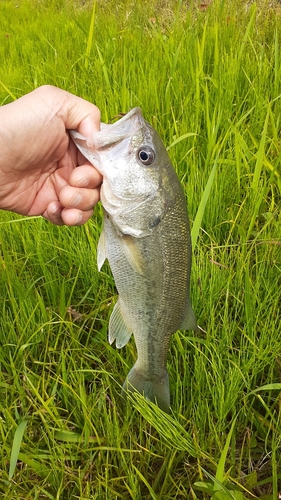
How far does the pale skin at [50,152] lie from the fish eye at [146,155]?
20 centimetres

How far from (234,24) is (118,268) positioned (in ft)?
8.77

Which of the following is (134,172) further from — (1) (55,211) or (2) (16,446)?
(2) (16,446)

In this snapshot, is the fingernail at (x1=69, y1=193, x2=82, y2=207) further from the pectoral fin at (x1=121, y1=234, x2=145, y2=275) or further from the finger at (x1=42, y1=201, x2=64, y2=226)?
the pectoral fin at (x1=121, y1=234, x2=145, y2=275)

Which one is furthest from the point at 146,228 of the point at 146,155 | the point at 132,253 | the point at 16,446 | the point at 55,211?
the point at 16,446

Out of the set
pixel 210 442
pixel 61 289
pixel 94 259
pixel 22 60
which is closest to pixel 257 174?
pixel 94 259

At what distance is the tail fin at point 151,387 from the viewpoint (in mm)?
1459

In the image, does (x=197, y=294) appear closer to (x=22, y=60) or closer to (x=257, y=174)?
(x=257, y=174)

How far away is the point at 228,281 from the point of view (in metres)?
1.66

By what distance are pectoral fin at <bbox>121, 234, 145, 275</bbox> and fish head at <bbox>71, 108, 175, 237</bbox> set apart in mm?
22

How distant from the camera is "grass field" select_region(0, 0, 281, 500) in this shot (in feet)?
4.56

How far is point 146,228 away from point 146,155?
217mm

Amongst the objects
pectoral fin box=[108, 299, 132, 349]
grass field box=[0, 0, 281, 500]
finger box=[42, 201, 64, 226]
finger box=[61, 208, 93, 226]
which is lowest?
grass field box=[0, 0, 281, 500]

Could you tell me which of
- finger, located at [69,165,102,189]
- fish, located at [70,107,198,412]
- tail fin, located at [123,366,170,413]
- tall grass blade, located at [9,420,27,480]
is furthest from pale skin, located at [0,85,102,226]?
tall grass blade, located at [9,420,27,480]

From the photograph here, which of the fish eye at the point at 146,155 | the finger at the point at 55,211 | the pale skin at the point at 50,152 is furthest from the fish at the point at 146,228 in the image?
the finger at the point at 55,211
